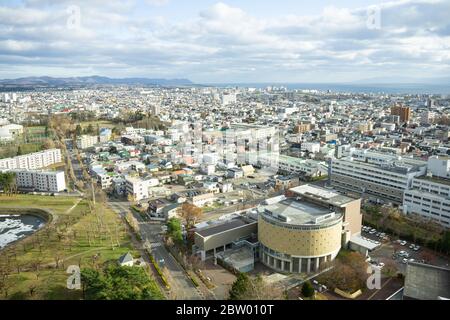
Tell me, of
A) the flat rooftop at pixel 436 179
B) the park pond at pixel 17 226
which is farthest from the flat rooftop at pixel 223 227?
the flat rooftop at pixel 436 179

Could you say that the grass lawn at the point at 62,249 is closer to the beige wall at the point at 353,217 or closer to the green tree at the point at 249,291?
the green tree at the point at 249,291

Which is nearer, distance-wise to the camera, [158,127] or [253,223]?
[253,223]

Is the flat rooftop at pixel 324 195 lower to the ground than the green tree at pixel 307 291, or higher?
higher

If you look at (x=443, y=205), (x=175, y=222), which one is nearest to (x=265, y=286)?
(x=175, y=222)

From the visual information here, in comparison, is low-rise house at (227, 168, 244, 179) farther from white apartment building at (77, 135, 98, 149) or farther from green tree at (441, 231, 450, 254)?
white apartment building at (77, 135, 98, 149)
